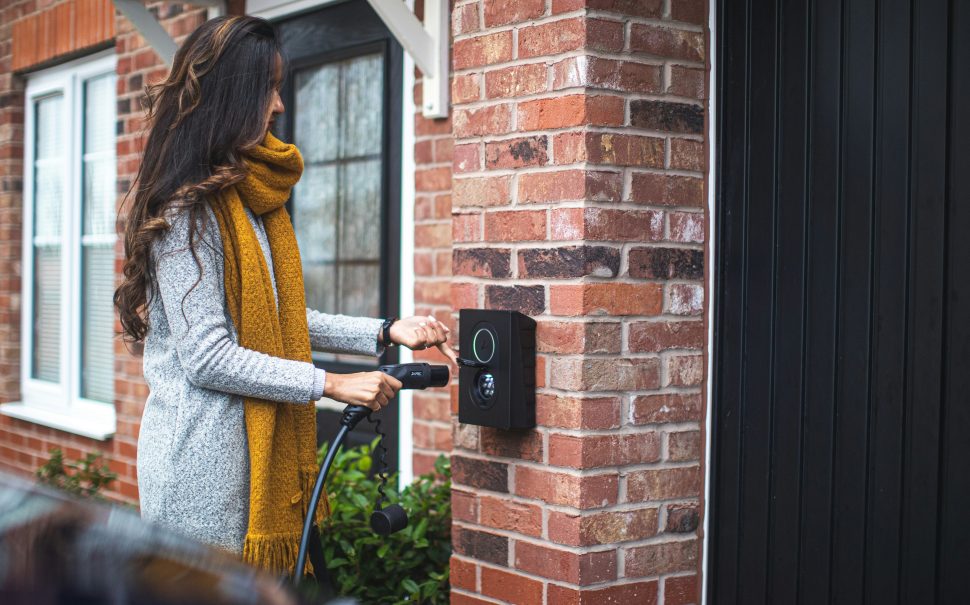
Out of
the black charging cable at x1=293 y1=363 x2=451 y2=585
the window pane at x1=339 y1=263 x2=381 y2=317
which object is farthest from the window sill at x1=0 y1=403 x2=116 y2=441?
the black charging cable at x1=293 y1=363 x2=451 y2=585

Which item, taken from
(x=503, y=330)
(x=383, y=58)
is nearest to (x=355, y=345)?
(x=503, y=330)

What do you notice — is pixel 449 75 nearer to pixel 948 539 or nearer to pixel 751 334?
pixel 751 334

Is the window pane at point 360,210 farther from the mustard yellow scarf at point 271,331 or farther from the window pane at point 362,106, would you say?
the mustard yellow scarf at point 271,331

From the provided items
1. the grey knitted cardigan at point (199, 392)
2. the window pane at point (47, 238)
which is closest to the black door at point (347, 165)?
the grey knitted cardigan at point (199, 392)

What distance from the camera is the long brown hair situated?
234 centimetres

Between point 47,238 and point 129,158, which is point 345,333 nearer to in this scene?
point 129,158

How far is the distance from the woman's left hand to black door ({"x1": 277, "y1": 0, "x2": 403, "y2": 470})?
1.52 metres

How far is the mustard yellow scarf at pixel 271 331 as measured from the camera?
93.4 inches

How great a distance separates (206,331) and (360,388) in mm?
343

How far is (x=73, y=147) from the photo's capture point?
6.29 meters

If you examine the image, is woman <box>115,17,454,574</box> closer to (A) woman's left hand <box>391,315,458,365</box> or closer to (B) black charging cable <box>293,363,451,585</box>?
(B) black charging cable <box>293,363,451,585</box>

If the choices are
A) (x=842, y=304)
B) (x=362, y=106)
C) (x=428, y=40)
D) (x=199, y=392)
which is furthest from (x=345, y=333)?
(x=362, y=106)

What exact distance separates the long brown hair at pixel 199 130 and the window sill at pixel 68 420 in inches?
143

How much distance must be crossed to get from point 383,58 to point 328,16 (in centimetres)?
41
